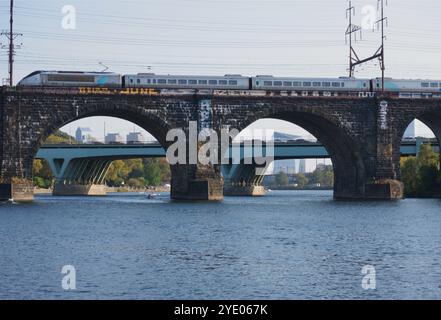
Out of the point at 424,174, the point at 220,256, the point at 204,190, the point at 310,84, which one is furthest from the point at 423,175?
the point at 220,256

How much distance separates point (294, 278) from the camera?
120ft

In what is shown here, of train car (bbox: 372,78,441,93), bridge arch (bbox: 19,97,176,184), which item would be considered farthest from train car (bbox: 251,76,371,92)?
bridge arch (bbox: 19,97,176,184)

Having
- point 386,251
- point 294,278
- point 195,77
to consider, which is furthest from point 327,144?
point 294,278

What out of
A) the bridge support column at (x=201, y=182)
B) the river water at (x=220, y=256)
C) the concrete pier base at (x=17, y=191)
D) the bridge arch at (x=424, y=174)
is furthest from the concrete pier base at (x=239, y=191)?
the river water at (x=220, y=256)

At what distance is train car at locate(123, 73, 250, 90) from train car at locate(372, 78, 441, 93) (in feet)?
53.3

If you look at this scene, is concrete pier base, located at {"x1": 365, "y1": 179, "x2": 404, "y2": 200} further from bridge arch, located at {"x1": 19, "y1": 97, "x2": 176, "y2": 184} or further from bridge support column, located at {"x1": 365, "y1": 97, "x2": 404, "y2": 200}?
bridge arch, located at {"x1": 19, "y1": 97, "x2": 176, "y2": 184}

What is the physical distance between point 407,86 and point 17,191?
43.9 m

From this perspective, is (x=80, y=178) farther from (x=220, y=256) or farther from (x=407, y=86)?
(x=220, y=256)

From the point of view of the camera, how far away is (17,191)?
87750 millimetres

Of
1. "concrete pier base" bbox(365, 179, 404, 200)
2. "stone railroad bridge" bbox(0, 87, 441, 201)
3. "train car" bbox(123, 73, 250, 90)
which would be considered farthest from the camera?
"concrete pier base" bbox(365, 179, 404, 200)

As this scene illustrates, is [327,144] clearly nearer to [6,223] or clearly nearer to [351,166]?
[351,166]

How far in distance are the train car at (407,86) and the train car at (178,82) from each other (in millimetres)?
16242

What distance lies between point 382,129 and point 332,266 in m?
59.1

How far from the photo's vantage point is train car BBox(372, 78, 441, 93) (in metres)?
99.3
